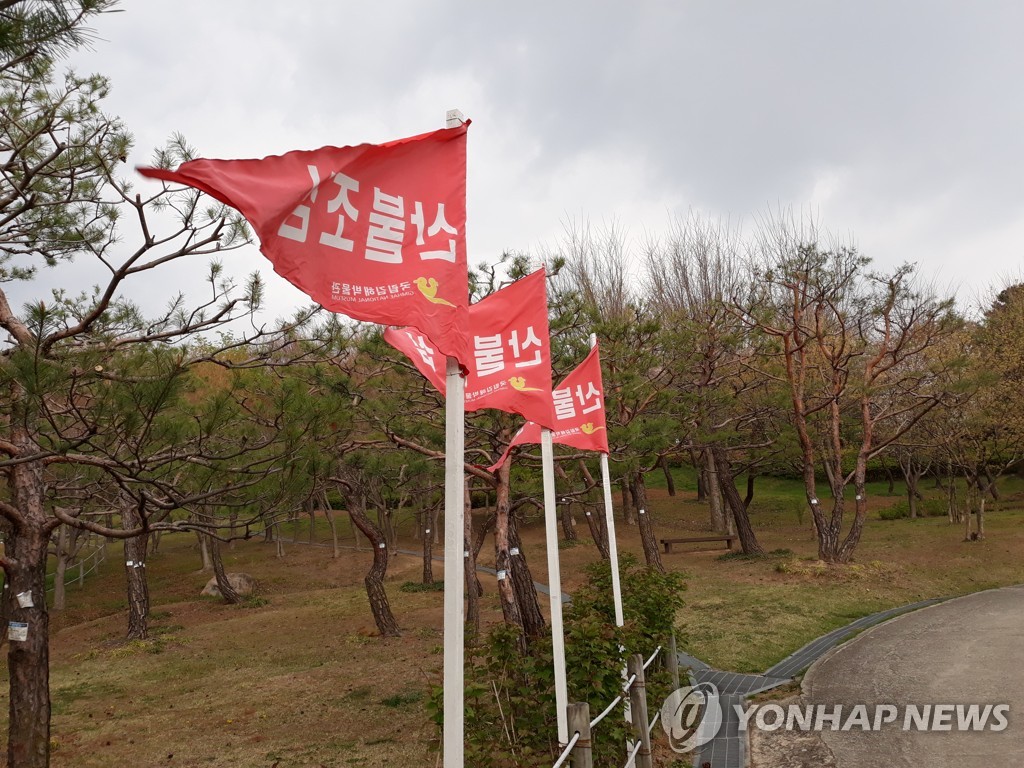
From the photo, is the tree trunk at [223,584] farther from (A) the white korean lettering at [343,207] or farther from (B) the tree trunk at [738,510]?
(A) the white korean lettering at [343,207]

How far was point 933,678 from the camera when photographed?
8023 mm

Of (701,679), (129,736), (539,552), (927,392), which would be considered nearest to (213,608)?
(539,552)

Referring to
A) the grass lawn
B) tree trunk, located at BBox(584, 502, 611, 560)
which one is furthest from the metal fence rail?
tree trunk, located at BBox(584, 502, 611, 560)

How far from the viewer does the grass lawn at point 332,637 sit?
757cm

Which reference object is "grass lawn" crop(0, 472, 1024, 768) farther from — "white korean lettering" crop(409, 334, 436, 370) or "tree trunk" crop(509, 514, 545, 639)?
"white korean lettering" crop(409, 334, 436, 370)

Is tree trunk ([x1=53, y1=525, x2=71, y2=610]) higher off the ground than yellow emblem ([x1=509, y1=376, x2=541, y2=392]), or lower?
lower

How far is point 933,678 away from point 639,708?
4.53 meters

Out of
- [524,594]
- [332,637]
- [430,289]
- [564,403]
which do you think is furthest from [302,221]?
[332,637]

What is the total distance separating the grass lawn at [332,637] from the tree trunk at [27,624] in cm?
136

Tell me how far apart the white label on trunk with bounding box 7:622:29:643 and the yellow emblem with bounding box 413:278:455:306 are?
15.7 ft

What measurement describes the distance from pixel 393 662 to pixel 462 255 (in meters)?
8.93

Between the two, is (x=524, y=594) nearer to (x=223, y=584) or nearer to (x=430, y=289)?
(x=430, y=289)

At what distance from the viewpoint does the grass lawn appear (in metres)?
7.57

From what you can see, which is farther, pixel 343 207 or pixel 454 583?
pixel 343 207
